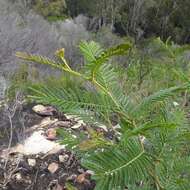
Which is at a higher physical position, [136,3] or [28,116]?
[28,116]

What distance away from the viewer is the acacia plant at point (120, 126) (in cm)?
105

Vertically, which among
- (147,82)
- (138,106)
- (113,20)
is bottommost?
(113,20)

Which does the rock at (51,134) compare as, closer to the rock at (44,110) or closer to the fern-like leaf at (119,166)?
the rock at (44,110)


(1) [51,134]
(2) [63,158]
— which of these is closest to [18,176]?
(2) [63,158]

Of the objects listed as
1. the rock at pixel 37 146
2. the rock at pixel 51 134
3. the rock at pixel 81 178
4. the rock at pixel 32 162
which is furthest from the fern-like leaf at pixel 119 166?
the rock at pixel 51 134

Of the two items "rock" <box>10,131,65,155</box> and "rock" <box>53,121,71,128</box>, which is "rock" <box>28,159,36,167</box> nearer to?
"rock" <box>10,131,65,155</box>

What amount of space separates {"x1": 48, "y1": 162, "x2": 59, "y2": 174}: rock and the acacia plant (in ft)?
9.64

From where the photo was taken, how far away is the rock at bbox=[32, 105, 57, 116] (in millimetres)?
5097

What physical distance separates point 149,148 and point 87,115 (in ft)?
0.57

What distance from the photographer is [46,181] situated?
13.8ft

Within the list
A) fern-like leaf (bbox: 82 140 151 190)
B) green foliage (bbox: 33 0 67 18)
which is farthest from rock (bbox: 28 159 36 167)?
green foliage (bbox: 33 0 67 18)

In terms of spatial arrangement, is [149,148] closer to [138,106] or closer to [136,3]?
[138,106]

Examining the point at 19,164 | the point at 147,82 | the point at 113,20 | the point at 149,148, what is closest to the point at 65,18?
the point at 113,20

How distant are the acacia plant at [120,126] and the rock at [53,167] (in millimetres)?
2937
